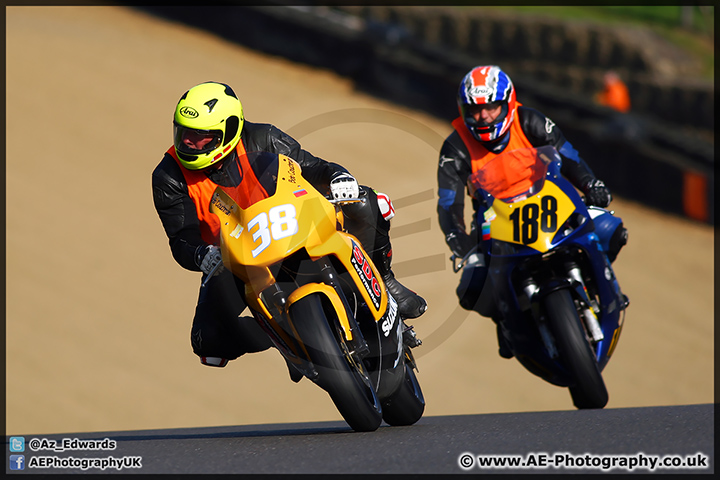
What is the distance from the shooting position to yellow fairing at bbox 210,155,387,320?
201 inches

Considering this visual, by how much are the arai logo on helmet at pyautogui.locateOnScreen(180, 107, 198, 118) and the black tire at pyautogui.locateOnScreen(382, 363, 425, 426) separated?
1.85m

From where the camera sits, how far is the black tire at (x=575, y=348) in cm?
680

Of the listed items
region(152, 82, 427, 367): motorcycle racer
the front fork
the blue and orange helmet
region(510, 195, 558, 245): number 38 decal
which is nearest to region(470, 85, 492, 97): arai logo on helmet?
the blue and orange helmet

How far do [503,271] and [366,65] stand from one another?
1451cm

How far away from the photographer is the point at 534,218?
7.13 meters

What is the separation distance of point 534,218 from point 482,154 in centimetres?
86

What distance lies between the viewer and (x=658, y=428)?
201 inches

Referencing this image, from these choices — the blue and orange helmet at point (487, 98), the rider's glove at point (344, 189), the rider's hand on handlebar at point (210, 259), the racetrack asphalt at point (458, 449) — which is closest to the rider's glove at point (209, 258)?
the rider's hand on handlebar at point (210, 259)

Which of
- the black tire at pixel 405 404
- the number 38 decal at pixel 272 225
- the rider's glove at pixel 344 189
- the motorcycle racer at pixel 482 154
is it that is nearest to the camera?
the number 38 decal at pixel 272 225

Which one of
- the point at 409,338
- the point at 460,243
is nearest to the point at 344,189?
Result: the point at 409,338

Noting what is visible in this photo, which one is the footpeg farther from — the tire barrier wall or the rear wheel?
the tire barrier wall

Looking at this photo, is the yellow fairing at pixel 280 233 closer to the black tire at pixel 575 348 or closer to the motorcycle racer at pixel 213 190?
the motorcycle racer at pixel 213 190

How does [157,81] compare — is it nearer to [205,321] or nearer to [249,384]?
[249,384]

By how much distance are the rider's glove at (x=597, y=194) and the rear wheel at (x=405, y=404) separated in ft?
7.42
